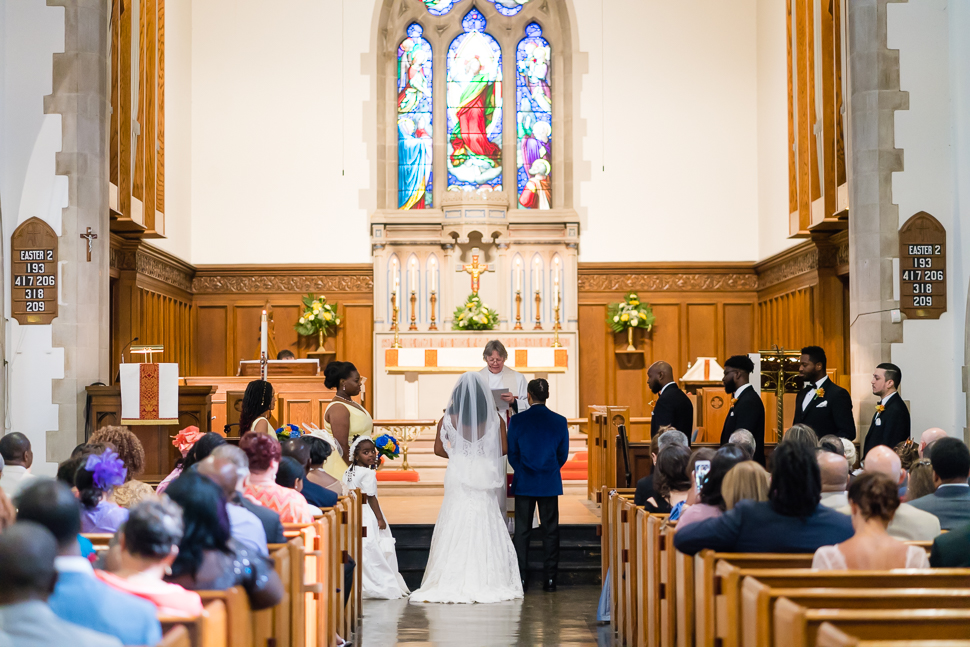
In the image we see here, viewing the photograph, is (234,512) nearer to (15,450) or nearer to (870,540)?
(870,540)

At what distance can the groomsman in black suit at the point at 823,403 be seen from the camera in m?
6.93

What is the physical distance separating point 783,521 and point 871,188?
589 centimetres

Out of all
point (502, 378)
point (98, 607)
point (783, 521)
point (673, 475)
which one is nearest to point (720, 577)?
point (783, 521)

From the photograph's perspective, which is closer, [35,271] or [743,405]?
[743,405]

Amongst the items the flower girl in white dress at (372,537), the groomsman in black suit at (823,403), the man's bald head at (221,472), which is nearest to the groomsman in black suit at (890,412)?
the groomsman in black suit at (823,403)

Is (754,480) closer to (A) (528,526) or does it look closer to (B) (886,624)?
(B) (886,624)

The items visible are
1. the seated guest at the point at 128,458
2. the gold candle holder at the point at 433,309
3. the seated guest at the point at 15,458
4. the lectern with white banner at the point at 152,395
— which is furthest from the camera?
the gold candle holder at the point at 433,309

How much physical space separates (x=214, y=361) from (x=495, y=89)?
228 inches

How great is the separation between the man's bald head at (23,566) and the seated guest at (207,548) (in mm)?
626

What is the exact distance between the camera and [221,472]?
→ 3219 millimetres

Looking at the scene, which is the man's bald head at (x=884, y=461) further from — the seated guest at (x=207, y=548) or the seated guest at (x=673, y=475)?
the seated guest at (x=207, y=548)

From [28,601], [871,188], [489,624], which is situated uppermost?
[871,188]

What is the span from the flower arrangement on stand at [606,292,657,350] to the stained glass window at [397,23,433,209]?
10.5 feet

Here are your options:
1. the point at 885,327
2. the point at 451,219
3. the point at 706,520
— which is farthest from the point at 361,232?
the point at 706,520
